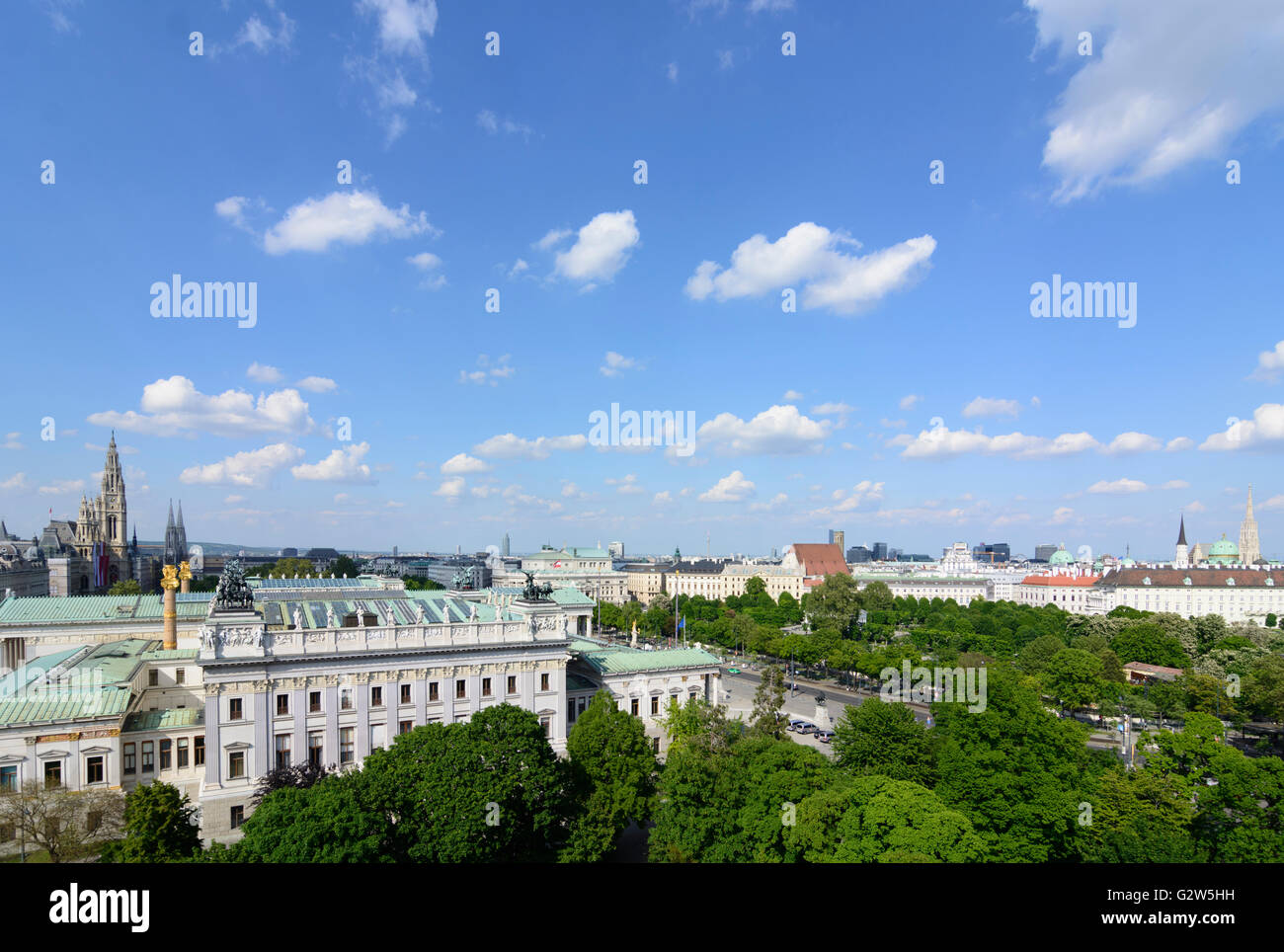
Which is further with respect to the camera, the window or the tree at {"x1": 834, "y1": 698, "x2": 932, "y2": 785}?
the window

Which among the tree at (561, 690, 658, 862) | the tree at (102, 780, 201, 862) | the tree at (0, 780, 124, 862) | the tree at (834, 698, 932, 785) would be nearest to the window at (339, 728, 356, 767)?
the tree at (0, 780, 124, 862)

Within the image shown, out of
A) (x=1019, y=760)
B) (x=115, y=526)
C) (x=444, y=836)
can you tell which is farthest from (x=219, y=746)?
(x=115, y=526)

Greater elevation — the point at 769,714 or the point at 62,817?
the point at 62,817

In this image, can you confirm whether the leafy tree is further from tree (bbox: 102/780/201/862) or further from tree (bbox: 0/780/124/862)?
tree (bbox: 0/780/124/862)

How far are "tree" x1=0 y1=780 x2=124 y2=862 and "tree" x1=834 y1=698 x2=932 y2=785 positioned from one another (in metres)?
37.6

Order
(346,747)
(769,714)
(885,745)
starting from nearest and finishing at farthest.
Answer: (885,745)
(346,747)
(769,714)

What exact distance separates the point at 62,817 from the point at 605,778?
25.0m

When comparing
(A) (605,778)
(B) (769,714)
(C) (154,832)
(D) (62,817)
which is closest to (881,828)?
(A) (605,778)

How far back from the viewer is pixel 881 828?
29.0 m

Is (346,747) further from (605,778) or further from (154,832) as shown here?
(605,778)

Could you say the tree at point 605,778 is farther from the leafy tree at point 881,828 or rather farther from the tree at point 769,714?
the leafy tree at point 881,828

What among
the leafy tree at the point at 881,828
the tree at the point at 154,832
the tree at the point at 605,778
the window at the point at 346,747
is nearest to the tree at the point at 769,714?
the tree at the point at 605,778

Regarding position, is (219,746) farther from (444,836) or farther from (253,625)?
(444,836)

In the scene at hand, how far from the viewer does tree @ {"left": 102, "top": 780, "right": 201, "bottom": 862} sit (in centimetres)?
2745
